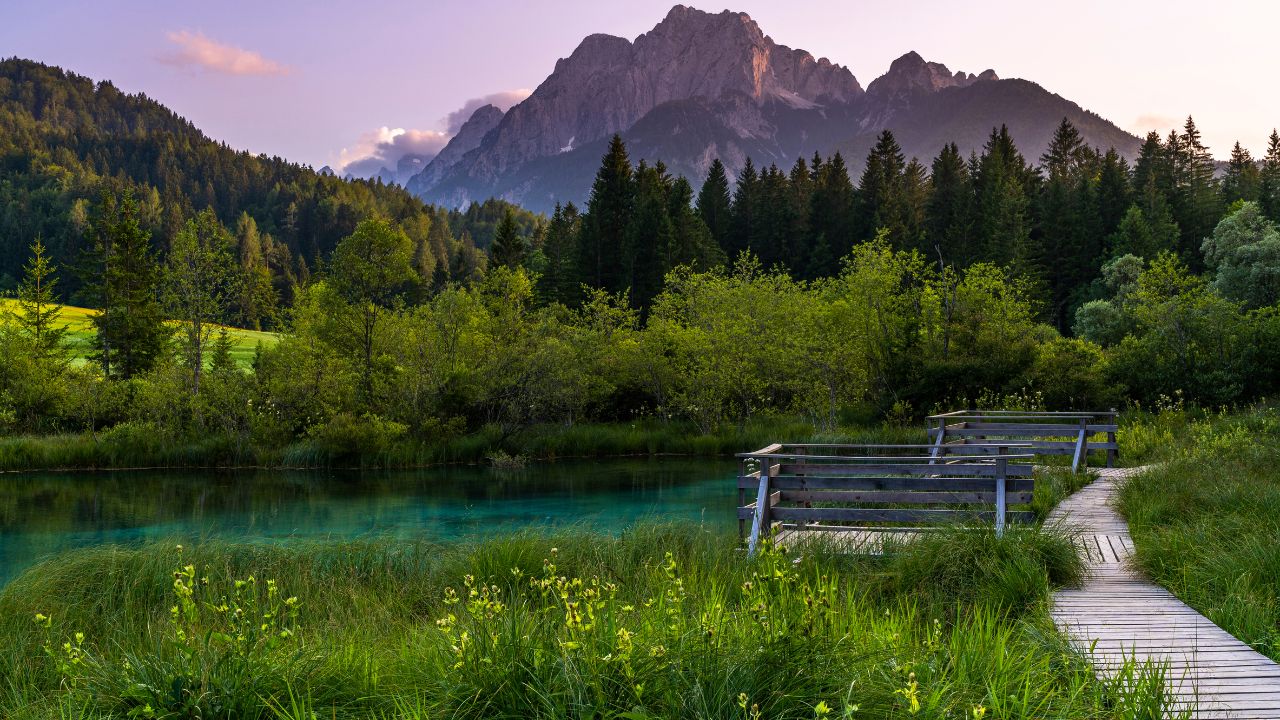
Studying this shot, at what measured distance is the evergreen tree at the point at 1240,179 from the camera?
2485 inches

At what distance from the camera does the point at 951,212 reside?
66.6m

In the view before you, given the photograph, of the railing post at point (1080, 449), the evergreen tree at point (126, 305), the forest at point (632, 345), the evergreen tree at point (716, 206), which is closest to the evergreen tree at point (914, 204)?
the forest at point (632, 345)

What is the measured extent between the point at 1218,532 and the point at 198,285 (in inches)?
1383


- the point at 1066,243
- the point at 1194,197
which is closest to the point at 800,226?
the point at 1066,243

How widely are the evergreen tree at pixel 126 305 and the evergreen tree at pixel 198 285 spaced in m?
10.0

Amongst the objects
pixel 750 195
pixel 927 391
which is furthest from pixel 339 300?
pixel 750 195

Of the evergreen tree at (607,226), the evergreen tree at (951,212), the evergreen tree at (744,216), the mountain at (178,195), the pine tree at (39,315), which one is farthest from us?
the mountain at (178,195)

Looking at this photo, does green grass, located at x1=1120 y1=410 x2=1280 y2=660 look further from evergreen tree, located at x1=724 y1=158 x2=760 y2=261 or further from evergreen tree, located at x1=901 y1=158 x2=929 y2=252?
evergreen tree, located at x1=724 y1=158 x2=760 y2=261

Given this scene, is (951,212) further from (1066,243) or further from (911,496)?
(911,496)

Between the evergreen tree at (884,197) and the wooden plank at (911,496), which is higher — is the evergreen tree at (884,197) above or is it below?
above

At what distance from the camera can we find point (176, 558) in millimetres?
9812

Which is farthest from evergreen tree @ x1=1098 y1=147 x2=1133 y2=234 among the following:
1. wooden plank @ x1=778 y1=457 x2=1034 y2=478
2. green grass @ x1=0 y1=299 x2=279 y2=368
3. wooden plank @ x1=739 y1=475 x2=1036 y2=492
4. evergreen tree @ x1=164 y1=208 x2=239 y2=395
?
green grass @ x1=0 y1=299 x2=279 y2=368

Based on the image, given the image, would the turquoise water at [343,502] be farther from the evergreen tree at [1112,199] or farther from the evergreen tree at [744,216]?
the evergreen tree at [1112,199]

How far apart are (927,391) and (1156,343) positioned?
6982mm
